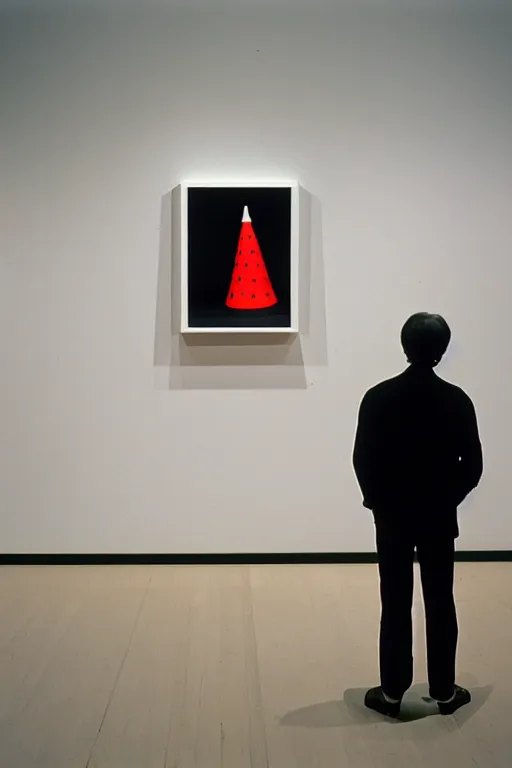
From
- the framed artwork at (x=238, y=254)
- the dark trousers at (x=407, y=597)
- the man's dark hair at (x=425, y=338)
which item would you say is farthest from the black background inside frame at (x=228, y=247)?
the dark trousers at (x=407, y=597)

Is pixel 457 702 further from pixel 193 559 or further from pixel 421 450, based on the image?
pixel 193 559

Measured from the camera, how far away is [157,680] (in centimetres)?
288

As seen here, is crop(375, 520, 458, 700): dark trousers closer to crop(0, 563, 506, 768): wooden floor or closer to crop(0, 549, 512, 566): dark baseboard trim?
crop(0, 563, 506, 768): wooden floor

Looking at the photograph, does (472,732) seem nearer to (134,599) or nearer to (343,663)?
(343,663)

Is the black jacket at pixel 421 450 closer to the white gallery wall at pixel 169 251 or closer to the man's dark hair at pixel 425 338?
the man's dark hair at pixel 425 338

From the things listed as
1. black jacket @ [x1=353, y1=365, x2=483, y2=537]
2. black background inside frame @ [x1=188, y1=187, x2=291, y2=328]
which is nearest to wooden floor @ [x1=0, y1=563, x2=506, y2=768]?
black jacket @ [x1=353, y1=365, x2=483, y2=537]

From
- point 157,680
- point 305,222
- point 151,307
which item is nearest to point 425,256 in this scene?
point 305,222

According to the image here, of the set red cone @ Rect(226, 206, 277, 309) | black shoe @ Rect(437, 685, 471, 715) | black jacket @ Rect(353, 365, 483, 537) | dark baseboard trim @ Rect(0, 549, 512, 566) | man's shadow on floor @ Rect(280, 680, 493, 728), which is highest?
red cone @ Rect(226, 206, 277, 309)

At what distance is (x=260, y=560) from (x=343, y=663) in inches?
50.7

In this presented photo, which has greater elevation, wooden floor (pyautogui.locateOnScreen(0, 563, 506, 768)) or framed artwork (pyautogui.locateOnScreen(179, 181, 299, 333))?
framed artwork (pyautogui.locateOnScreen(179, 181, 299, 333))

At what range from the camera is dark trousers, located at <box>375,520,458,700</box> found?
8.34 ft

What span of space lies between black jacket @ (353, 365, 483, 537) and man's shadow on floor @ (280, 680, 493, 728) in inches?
21.0

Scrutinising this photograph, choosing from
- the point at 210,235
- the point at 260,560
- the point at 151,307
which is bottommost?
the point at 260,560

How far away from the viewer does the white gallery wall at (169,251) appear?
416 cm
